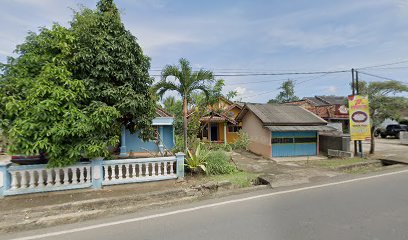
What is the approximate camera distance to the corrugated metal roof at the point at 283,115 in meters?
13.5

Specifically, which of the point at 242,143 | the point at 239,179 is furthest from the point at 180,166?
the point at 242,143

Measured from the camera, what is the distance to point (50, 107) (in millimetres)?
4766

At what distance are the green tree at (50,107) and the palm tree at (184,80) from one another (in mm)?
2937

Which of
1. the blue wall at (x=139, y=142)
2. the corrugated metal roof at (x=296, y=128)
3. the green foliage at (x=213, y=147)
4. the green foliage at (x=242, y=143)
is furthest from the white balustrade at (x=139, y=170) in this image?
the green foliage at (x=242, y=143)

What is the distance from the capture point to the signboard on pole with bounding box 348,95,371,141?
11.9 m

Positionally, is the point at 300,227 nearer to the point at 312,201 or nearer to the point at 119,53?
the point at 312,201

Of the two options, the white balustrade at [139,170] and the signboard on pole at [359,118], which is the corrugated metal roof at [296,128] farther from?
the white balustrade at [139,170]

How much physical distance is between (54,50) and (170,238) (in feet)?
17.4

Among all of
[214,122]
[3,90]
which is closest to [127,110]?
[3,90]

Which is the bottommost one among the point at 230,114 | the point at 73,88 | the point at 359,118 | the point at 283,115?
the point at 359,118

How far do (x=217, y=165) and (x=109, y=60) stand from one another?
Answer: 192 inches

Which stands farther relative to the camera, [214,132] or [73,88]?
[214,132]

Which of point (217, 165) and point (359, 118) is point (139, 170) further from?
point (359, 118)

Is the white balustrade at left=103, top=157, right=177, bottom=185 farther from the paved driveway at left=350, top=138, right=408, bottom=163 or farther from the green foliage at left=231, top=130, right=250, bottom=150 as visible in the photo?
the paved driveway at left=350, top=138, right=408, bottom=163
